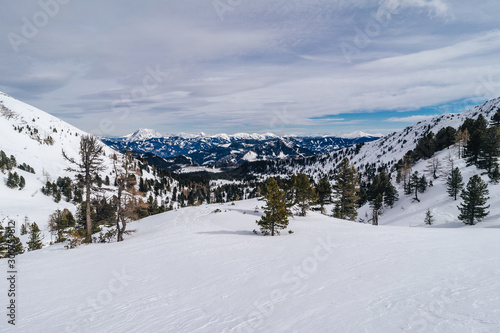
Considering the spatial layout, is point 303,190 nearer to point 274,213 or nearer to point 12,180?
point 274,213

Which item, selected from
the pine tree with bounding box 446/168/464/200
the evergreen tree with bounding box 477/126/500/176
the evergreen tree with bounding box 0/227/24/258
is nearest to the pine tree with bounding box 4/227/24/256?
the evergreen tree with bounding box 0/227/24/258

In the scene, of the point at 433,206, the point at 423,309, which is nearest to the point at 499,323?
the point at 423,309

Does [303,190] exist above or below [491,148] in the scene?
below

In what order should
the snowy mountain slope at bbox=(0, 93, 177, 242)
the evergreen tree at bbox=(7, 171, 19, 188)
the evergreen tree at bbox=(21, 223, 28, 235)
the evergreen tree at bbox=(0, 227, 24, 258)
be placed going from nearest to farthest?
the evergreen tree at bbox=(0, 227, 24, 258) < the evergreen tree at bbox=(21, 223, 28, 235) < the snowy mountain slope at bbox=(0, 93, 177, 242) < the evergreen tree at bbox=(7, 171, 19, 188)

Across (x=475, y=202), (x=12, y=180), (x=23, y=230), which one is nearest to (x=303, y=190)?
(x=475, y=202)

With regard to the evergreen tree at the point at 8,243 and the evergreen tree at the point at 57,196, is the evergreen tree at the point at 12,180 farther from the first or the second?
the evergreen tree at the point at 8,243
